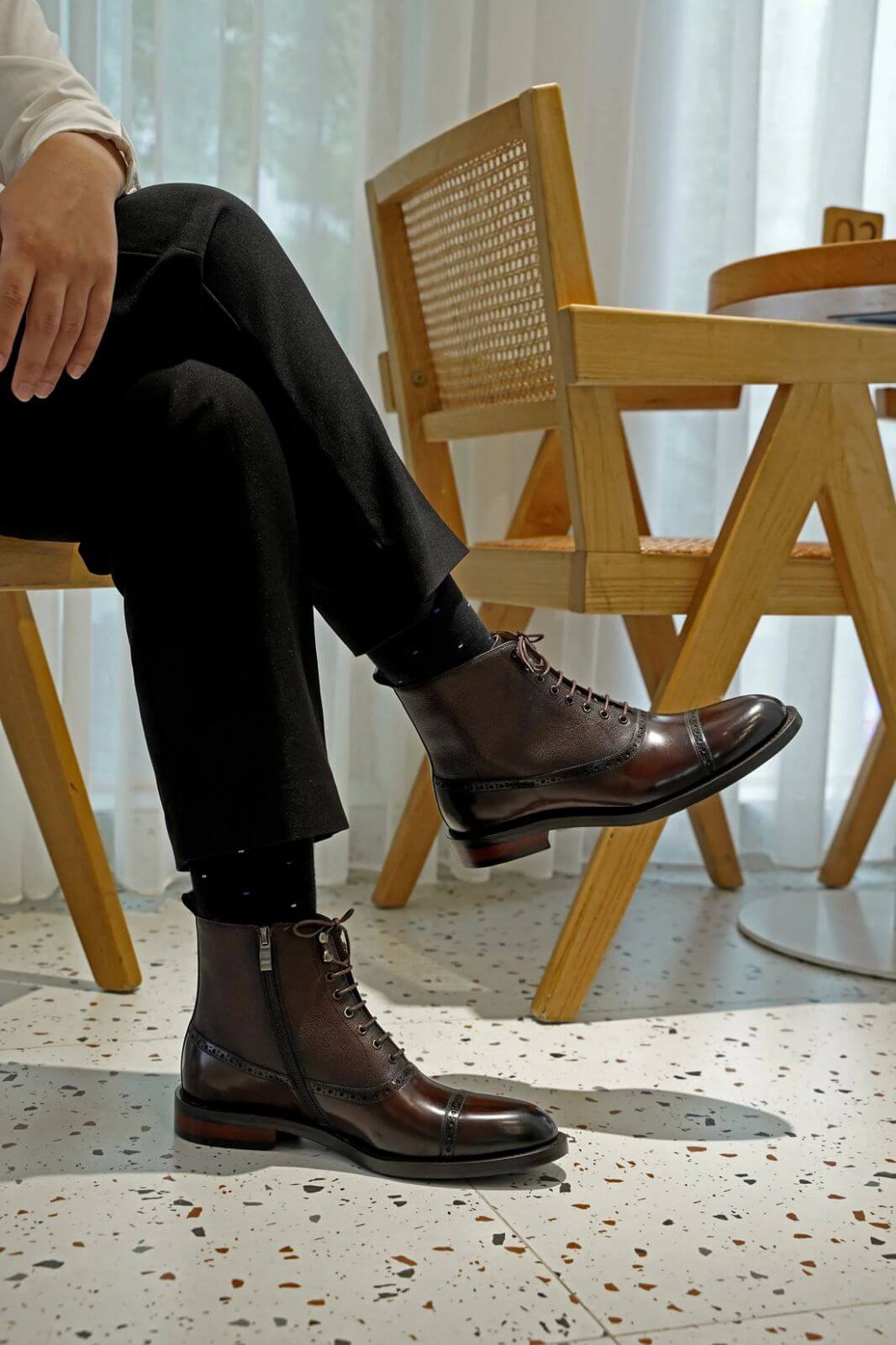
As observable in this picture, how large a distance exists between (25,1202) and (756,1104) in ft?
1.82

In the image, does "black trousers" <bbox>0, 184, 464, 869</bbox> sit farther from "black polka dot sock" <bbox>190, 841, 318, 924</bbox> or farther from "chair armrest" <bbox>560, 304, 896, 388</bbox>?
"chair armrest" <bbox>560, 304, 896, 388</bbox>

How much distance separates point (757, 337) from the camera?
1188 mm

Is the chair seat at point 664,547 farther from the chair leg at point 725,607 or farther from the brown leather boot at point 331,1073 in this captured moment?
the brown leather boot at point 331,1073

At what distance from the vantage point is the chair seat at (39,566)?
3.57 ft

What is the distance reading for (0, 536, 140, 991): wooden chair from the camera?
127 cm

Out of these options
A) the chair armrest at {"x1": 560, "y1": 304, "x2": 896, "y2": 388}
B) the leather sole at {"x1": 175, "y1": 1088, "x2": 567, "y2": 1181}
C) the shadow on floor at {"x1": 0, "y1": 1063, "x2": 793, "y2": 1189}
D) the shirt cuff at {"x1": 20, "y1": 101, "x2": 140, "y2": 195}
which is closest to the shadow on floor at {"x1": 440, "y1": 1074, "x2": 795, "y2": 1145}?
the shadow on floor at {"x1": 0, "y1": 1063, "x2": 793, "y2": 1189}

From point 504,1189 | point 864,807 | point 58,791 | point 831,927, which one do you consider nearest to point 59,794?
point 58,791

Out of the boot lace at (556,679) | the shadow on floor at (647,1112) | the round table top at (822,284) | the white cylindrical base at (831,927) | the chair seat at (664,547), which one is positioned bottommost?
the white cylindrical base at (831,927)

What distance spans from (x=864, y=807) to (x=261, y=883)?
1143 mm

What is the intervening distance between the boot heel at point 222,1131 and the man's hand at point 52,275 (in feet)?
1.66

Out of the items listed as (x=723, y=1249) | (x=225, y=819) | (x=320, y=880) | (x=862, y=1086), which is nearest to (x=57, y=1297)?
(x=225, y=819)

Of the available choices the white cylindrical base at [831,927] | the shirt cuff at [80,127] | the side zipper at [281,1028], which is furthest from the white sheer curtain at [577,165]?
the side zipper at [281,1028]

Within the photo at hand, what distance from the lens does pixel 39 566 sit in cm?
110

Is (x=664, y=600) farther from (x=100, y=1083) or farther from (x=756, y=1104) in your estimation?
(x=100, y=1083)
